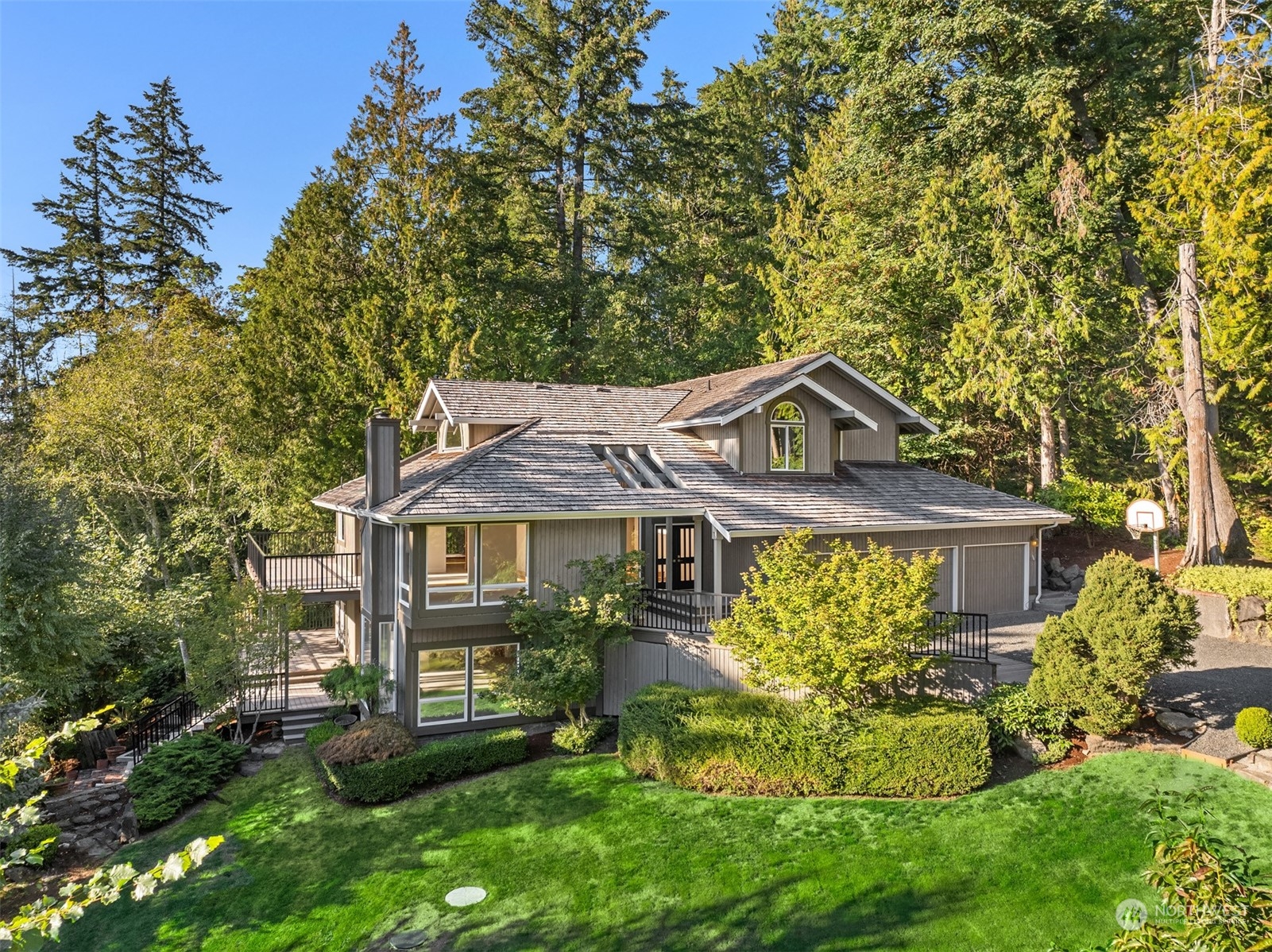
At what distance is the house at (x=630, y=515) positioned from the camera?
52.1 feet

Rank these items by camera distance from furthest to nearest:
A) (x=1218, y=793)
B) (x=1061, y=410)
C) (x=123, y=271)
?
(x=123, y=271)
(x=1061, y=410)
(x=1218, y=793)

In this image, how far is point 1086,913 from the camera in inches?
335

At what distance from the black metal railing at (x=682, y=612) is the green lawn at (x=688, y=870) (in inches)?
146

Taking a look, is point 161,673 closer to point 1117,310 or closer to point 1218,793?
point 1218,793

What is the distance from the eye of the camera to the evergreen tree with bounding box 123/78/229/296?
36.7 meters

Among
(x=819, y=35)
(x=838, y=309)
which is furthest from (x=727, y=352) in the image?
(x=819, y=35)

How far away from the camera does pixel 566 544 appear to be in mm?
16766

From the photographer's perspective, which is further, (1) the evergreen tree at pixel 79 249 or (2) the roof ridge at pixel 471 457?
(1) the evergreen tree at pixel 79 249

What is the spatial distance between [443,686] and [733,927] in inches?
344

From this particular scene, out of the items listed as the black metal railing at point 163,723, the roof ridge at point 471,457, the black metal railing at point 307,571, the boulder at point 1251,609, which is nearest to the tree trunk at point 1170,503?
the boulder at point 1251,609

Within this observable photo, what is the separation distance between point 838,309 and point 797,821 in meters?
22.1

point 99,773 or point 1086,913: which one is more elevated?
point 1086,913

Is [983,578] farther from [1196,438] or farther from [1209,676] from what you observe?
[1209,676]

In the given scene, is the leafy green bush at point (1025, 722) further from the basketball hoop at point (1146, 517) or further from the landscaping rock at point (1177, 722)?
the basketball hoop at point (1146, 517)
